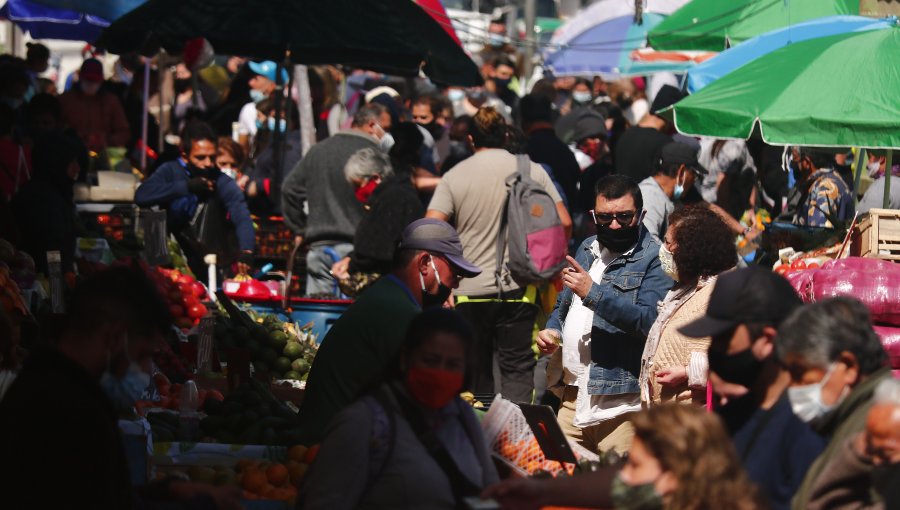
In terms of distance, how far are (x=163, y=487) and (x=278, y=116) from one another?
795 centimetres

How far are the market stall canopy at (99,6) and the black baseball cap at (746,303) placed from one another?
10.7 meters

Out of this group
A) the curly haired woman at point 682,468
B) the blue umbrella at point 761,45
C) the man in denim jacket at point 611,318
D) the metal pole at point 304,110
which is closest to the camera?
the curly haired woman at point 682,468

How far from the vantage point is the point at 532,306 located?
912 cm

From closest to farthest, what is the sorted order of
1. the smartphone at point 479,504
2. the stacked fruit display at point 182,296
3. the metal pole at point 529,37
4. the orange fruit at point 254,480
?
the smartphone at point 479,504 → the orange fruit at point 254,480 → the stacked fruit display at point 182,296 → the metal pole at point 529,37

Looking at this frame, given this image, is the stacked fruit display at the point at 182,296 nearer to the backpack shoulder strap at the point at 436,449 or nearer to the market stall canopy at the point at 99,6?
the market stall canopy at the point at 99,6

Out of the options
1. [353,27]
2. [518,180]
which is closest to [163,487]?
[518,180]

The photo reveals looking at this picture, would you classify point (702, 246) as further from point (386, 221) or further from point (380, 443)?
point (386, 221)

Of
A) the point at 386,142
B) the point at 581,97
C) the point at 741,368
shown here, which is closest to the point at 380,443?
the point at 741,368

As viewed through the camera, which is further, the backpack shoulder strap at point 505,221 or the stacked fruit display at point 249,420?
the backpack shoulder strap at point 505,221

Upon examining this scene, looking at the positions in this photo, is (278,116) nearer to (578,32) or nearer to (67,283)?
(67,283)

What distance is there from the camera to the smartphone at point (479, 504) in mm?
4129

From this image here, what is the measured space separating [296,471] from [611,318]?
1.74m

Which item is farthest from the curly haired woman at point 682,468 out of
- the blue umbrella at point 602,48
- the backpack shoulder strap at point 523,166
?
the blue umbrella at point 602,48

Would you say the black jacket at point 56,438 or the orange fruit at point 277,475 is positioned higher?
the black jacket at point 56,438
